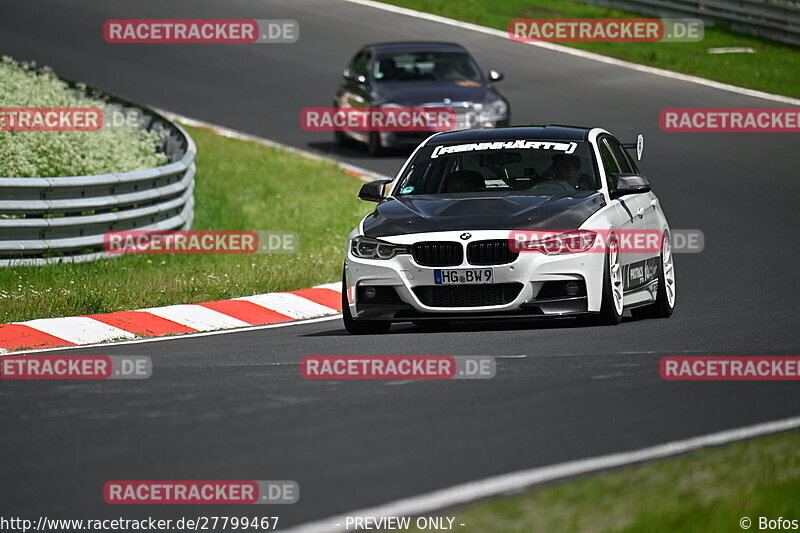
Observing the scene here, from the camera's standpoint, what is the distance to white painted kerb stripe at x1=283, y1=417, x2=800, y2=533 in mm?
5668

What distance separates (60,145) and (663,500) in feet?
44.7

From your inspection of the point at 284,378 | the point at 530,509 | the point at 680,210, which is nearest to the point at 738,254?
the point at 680,210

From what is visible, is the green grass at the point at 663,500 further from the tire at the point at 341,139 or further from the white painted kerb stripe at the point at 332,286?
the tire at the point at 341,139

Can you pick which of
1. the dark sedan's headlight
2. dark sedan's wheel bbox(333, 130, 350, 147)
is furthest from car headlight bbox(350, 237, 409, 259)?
dark sedan's wheel bbox(333, 130, 350, 147)

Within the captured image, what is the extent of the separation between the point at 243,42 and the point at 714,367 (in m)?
25.9

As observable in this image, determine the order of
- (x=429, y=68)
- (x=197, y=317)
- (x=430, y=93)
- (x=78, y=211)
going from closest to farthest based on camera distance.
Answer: (x=197, y=317)
(x=78, y=211)
(x=430, y=93)
(x=429, y=68)

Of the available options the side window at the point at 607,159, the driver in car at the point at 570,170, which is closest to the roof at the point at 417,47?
the side window at the point at 607,159

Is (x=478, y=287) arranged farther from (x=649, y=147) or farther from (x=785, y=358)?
(x=649, y=147)

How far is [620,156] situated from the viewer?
12.9m

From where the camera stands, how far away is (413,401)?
306 inches

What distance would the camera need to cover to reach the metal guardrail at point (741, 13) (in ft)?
102

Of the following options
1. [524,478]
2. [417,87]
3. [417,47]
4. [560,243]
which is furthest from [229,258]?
[524,478]

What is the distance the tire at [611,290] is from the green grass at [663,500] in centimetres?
440

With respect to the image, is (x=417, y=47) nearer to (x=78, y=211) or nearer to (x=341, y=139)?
(x=341, y=139)
